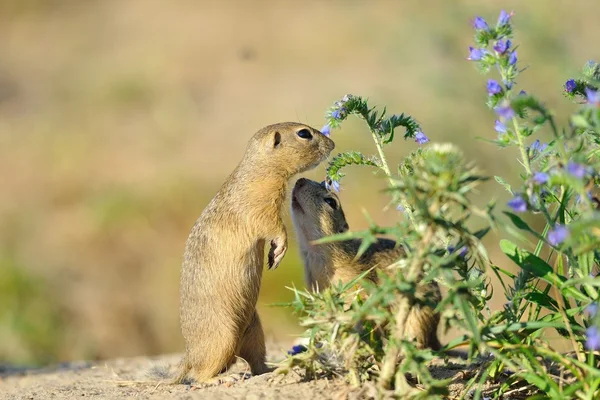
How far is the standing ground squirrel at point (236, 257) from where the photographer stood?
5957 millimetres

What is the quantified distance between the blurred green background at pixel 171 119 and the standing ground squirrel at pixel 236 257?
3.55ft

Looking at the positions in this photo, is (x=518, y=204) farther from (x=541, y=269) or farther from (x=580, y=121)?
(x=541, y=269)

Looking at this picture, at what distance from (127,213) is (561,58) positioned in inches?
296

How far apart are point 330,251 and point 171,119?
39.9 feet

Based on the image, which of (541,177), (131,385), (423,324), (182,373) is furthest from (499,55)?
(131,385)

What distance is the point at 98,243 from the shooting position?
13.8 m

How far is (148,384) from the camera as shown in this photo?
19.5ft

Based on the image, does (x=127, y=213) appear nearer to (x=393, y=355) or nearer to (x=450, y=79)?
(x=450, y=79)

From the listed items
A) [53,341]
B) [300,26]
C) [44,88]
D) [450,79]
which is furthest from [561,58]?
[44,88]

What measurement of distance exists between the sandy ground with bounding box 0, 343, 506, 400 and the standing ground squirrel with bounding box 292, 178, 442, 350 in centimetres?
63

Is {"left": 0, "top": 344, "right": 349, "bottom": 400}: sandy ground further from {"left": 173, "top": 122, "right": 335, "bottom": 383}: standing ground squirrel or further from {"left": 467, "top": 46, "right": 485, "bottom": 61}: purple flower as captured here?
{"left": 467, "top": 46, "right": 485, "bottom": 61}: purple flower

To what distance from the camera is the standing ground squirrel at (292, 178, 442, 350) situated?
21.6ft

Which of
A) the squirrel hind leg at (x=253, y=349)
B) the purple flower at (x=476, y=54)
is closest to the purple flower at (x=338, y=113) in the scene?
the purple flower at (x=476, y=54)

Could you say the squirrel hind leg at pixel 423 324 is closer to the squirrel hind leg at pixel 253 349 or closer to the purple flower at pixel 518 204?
the squirrel hind leg at pixel 253 349
